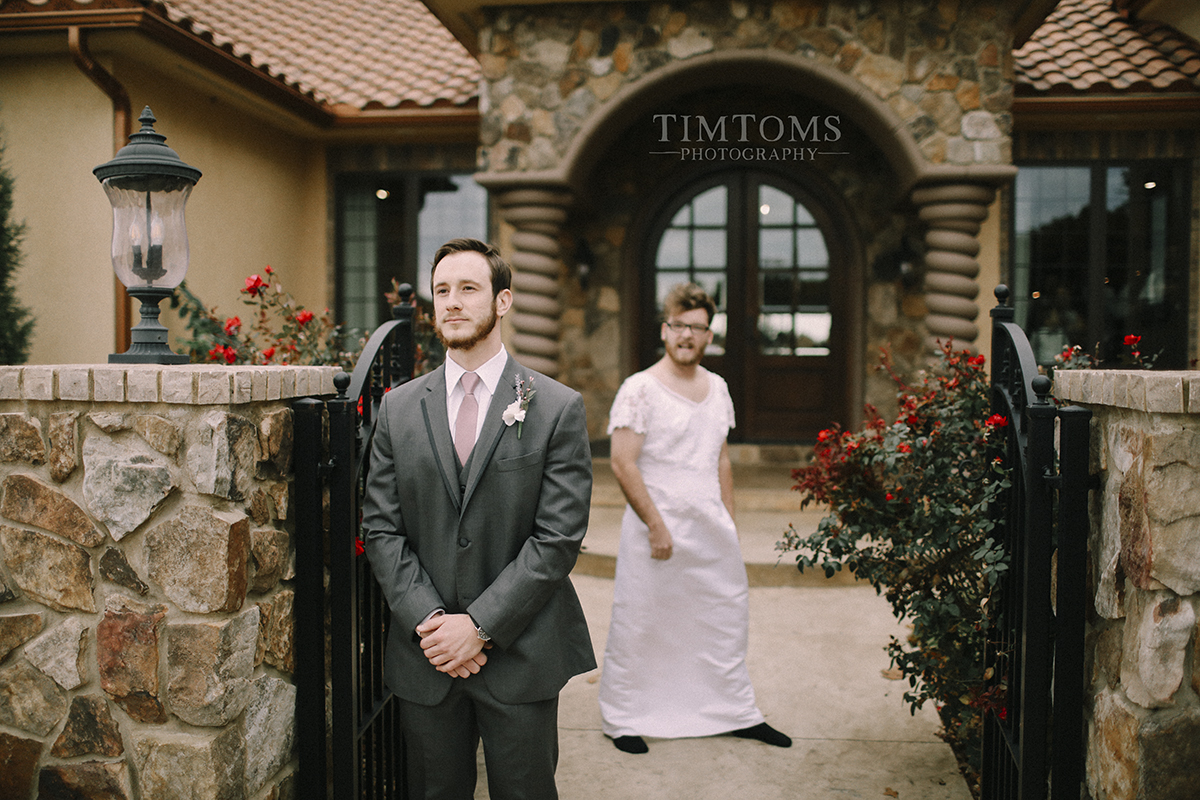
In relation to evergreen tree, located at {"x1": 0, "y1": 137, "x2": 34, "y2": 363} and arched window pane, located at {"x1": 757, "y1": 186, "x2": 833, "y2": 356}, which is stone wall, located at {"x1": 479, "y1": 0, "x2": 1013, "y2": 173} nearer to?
arched window pane, located at {"x1": 757, "y1": 186, "x2": 833, "y2": 356}

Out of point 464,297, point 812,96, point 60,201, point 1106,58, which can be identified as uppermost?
point 1106,58

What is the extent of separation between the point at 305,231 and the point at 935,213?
5670mm

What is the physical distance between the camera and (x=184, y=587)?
6.15ft

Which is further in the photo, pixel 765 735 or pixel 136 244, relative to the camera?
pixel 765 735

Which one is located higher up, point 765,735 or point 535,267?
point 535,267

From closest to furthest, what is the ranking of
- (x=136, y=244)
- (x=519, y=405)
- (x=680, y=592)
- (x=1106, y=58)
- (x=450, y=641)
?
(x=450, y=641) < (x=519, y=405) < (x=136, y=244) < (x=680, y=592) < (x=1106, y=58)

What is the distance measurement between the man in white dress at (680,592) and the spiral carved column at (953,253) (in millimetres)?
3763

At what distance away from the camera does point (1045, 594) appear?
1993mm

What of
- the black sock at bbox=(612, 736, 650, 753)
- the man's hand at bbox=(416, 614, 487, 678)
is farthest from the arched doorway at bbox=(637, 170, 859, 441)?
the man's hand at bbox=(416, 614, 487, 678)

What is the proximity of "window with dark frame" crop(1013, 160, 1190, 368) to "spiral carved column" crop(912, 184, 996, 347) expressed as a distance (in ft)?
4.65

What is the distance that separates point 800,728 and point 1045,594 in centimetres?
158

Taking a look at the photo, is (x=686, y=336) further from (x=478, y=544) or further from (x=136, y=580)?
(x=136, y=580)

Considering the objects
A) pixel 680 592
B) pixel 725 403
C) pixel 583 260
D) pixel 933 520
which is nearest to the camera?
pixel 933 520

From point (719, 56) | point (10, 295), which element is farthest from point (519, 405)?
point (10, 295)
